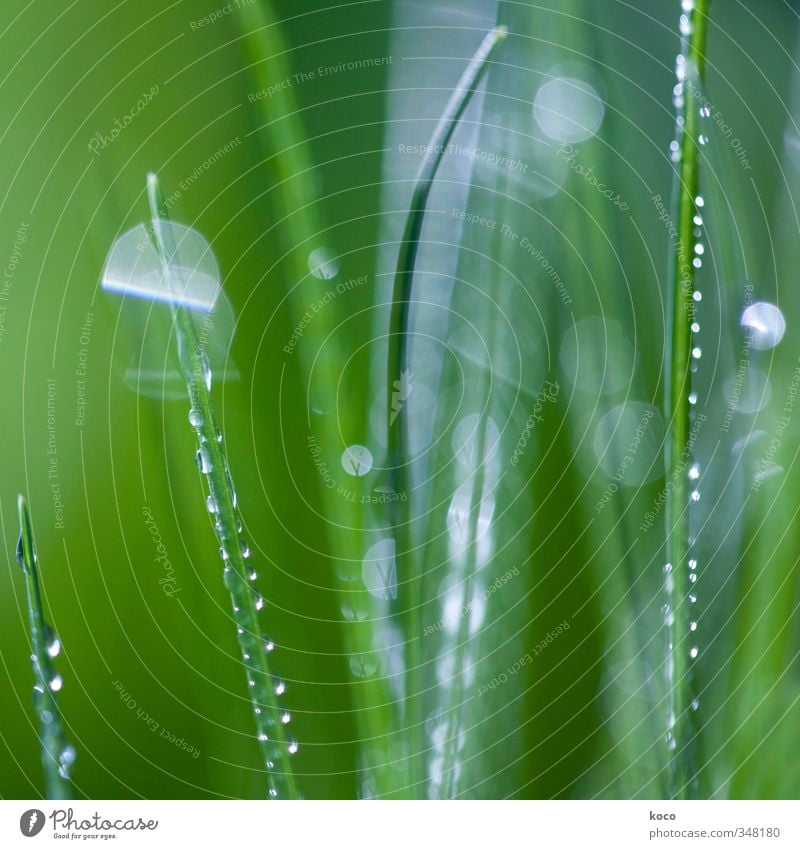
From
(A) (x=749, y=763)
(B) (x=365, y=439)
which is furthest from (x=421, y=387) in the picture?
(A) (x=749, y=763)

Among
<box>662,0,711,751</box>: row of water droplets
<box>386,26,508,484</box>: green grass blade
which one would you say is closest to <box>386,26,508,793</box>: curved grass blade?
<box>386,26,508,484</box>: green grass blade

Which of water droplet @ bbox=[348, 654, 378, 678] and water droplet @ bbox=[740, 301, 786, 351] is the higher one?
water droplet @ bbox=[740, 301, 786, 351]

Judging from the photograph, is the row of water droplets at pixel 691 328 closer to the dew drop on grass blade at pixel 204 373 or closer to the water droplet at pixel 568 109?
the water droplet at pixel 568 109

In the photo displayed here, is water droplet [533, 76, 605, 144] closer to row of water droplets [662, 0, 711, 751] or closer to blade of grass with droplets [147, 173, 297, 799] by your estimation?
row of water droplets [662, 0, 711, 751]

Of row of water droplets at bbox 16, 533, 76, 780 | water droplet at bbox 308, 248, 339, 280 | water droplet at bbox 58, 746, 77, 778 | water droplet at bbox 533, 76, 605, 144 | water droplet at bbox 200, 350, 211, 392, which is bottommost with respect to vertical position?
water droplet at bbox 58, 746, 77, 778

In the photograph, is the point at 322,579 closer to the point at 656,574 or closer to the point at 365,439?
the point at 365,439

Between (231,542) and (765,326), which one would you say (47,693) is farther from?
(765,326)

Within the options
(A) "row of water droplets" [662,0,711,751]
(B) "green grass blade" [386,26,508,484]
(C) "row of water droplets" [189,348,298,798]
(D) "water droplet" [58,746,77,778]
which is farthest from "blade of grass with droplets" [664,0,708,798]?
(D) "water droplet" [58,746,77,778]
